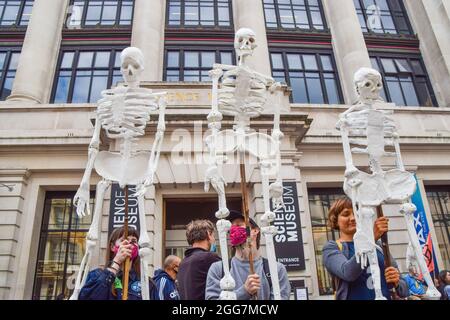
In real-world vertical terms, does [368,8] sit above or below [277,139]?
above

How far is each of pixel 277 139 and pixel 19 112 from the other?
39.8ft

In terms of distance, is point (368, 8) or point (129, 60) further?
point (368, 8)

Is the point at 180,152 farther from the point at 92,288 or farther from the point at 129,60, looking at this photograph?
the point at 92,288

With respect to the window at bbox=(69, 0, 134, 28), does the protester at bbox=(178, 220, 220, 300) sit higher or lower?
lower

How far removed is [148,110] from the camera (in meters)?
4.17

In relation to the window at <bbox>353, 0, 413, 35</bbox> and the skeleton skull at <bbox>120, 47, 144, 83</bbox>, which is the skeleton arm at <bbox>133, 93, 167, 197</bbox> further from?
the window at <bbox>353, 0, 413, 35</bbox>

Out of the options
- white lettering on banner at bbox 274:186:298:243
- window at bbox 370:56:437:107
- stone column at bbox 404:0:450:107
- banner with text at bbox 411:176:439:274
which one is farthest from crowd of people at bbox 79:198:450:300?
stone column at bbox 404:0:450:107

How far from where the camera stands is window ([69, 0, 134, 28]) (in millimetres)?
16297

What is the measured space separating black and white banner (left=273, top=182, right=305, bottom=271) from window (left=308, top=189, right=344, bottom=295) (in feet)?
4.83

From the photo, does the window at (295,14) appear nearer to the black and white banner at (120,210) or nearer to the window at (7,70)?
the black and white banner at (120,210)

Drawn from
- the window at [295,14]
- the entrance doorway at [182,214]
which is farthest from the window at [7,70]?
the window at [295,14]

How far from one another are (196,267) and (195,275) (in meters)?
0.10

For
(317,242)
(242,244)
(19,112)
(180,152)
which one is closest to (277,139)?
(242,244)

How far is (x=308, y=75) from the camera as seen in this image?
15.8 metres
